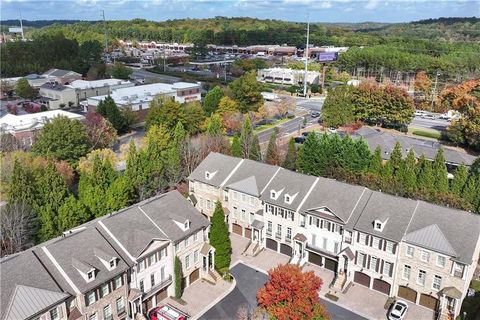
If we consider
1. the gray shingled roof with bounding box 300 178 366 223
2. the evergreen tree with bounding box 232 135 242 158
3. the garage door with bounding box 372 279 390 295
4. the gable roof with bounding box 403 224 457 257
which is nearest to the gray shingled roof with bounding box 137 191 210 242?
the gray shingled roof with bounding box 300 178 366 223

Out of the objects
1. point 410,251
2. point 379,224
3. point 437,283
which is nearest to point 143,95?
point 379,224

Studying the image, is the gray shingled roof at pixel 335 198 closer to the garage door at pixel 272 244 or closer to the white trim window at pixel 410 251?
the garage door at pixel 272 244

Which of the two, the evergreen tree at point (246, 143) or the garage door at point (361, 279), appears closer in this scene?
the garage door at point (361, 279)

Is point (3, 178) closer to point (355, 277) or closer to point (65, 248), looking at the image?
point (65, 248)

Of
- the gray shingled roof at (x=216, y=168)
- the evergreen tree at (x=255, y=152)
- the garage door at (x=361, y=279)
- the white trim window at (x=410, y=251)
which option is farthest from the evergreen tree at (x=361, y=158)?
the white trim window at (x=410, y=251)

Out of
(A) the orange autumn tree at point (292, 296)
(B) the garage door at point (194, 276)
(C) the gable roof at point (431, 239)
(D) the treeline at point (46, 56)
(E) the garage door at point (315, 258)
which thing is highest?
(D) the treeline at point (46, 56)

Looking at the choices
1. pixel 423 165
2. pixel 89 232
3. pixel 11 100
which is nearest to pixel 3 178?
pixel 89 232

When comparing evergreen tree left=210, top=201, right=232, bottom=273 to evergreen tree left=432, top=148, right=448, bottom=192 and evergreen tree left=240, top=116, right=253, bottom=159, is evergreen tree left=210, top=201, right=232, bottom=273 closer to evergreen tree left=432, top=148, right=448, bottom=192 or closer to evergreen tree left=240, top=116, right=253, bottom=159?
evergreen tree left=240, top=116, right=253, bottom=159
